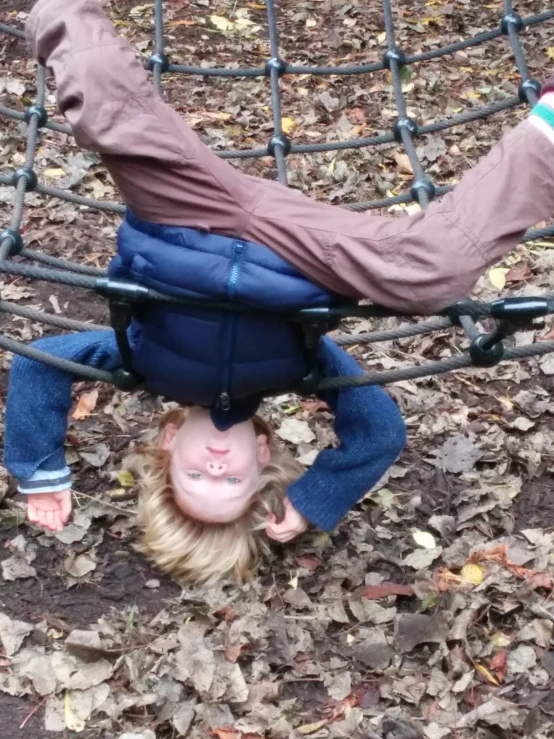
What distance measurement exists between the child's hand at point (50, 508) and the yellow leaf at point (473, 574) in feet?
2.63

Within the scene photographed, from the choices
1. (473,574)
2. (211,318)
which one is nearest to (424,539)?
(473,574)

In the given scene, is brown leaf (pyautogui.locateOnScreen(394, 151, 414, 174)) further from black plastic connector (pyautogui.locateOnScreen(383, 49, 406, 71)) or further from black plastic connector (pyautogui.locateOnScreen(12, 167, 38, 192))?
black plastic connector (pyautogui.locateOnScreen(12, 167, 38, 192))

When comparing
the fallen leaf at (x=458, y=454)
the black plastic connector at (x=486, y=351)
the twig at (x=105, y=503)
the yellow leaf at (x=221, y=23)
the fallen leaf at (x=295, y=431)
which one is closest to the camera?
the black plastic connector at (x=486, y=351)

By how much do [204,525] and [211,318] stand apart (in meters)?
0.62

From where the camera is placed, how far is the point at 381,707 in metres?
1.71

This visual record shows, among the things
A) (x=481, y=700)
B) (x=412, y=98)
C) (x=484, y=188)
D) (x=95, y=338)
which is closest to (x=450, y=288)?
(x=484, y=188)

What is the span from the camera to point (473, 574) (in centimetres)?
194

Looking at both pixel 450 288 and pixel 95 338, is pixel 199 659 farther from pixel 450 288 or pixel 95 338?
pixel 450 288

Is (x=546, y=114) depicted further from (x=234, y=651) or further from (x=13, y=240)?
(x=234, y=651)

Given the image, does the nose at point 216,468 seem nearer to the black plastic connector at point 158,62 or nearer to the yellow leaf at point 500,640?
the yellow leaf at point 500,640

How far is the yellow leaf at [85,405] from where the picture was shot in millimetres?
2422

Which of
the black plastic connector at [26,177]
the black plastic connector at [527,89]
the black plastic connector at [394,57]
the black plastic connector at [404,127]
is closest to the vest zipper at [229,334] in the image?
the black plastic connector at [26,177]

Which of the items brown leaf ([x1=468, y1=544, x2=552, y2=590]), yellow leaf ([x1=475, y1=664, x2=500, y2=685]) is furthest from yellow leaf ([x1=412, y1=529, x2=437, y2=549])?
yellow leaf ([x1=475, y1=664, x2=500, y2=685])

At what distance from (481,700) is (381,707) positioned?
0.18 metres
